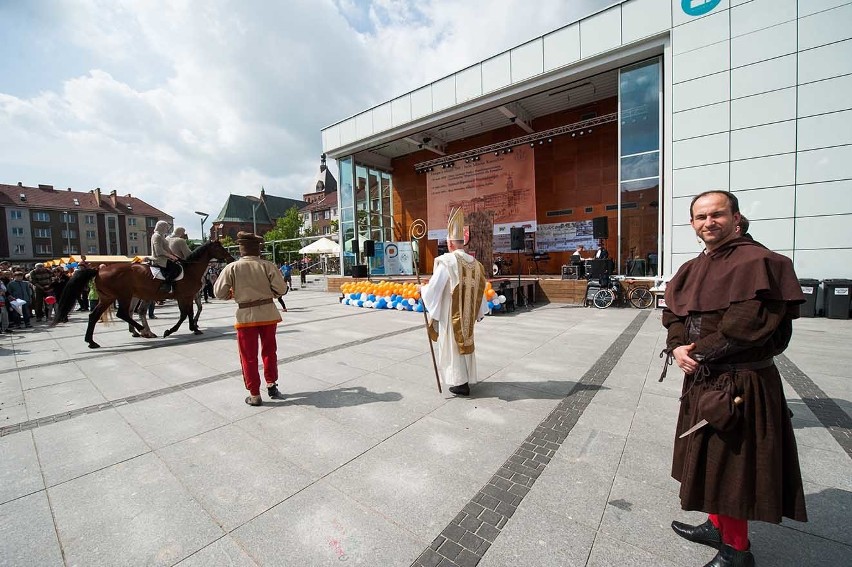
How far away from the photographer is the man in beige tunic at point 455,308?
3994 mm

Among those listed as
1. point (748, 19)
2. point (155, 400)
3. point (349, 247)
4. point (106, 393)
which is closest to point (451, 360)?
point (155, 400)

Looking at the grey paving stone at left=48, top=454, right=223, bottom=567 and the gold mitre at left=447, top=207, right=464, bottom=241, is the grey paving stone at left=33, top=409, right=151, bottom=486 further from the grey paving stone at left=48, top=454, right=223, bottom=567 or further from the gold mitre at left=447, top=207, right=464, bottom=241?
the gold mitre at left=447, top=207, right=464, bottom=241

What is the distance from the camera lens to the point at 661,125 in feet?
36.4

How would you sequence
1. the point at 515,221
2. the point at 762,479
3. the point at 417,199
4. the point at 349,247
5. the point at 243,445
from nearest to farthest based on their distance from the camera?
the point at 762,479 → the point at 243,445 → the point at 515,221 → the point at 349,247 → the point at 417,199

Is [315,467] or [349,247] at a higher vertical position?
[349,247]

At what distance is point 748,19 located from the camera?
960cm

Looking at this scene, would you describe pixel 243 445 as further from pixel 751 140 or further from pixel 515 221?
pixel 515 221

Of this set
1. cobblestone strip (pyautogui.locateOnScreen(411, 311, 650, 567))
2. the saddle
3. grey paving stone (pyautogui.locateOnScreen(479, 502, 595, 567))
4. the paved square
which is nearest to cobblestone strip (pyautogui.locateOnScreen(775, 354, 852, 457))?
the paved square

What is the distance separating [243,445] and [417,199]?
20.1 meters

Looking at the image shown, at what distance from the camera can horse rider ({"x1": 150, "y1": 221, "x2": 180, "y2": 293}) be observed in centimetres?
718

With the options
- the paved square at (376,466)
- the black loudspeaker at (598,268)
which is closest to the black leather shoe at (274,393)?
the paved square at (376,466)

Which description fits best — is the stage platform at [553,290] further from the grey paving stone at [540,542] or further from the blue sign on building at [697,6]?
the grey paving stone at [540,542]

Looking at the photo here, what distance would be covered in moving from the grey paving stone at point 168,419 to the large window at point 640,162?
39.5 feet

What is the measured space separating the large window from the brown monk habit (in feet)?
36.9
